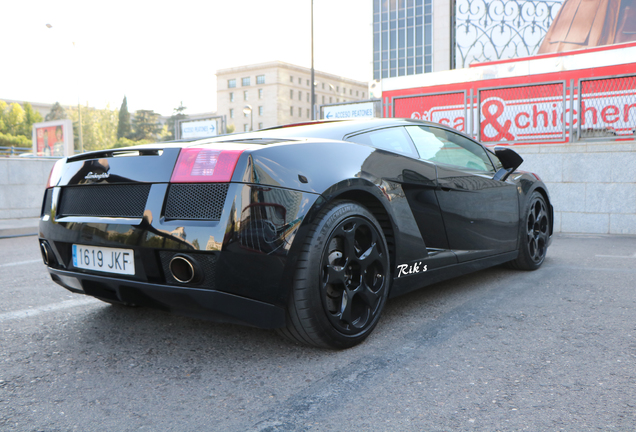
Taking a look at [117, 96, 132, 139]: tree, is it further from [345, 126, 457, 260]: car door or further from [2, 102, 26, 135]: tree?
[345, 126, 457, 260]: car door

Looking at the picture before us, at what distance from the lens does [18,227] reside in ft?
31.9

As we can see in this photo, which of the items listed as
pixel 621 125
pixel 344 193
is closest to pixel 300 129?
pixel 344 193

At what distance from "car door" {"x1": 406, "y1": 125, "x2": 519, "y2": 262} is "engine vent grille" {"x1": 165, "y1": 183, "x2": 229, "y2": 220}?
157 centimetres

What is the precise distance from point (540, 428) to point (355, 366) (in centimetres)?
86

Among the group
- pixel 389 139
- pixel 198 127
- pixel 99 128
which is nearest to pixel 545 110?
pixel 389 139

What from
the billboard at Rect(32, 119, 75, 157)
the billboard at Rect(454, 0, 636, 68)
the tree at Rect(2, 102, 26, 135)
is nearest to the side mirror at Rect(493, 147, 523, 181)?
the billboard at Rect(32, 119, 75, 157)

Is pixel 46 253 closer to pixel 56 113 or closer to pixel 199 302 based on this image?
pixel 199 302

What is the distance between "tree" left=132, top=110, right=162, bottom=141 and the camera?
98750 millimetres

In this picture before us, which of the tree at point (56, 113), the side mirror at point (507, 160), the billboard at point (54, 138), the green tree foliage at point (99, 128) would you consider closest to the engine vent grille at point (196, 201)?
the side mirror at point (507, 160)

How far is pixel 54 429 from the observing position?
190 centimetres

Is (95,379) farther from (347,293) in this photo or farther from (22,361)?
(347,293)

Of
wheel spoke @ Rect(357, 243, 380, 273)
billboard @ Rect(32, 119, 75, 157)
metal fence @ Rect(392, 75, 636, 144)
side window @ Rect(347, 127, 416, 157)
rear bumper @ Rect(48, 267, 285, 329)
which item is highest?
billboard @ Rect(32, 119, 75, 157)

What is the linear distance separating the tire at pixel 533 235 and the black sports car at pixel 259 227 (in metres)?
1.55

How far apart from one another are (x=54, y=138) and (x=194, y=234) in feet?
94.8
